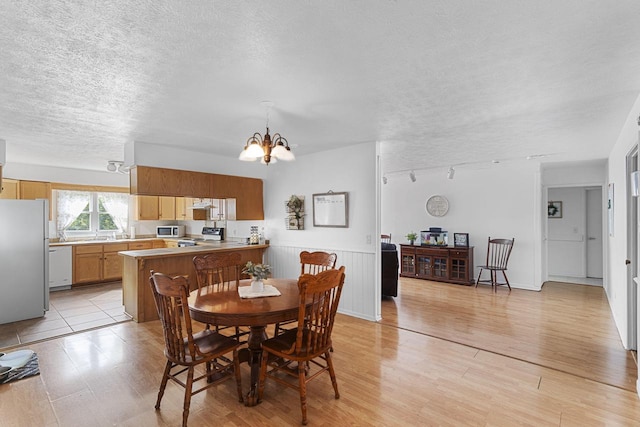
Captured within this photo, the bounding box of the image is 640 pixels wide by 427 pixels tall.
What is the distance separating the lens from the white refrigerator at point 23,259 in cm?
416

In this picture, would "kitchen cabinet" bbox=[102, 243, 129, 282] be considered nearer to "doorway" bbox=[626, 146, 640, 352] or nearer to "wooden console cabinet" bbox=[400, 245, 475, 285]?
"wooden console cabinet" bbox=[400, 245, 475, 285]

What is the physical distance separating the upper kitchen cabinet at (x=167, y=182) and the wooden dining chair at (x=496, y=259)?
516cm

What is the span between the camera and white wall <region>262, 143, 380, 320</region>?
428 cm

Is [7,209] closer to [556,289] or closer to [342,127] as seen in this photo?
[342,127]

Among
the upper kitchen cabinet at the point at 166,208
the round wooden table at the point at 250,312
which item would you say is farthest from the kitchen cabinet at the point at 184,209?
the round wooden table at the point at 250,312

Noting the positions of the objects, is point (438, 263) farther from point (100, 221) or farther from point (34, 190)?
point (34, 190)

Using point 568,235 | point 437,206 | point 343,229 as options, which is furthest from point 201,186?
point 568,235

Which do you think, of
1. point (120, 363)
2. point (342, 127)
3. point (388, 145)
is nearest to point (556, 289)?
A: point (388, 145)

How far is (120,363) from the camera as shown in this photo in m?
2.99

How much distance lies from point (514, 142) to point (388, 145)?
1620 mm

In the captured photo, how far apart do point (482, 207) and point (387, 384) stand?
503cm

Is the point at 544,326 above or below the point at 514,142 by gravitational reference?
below

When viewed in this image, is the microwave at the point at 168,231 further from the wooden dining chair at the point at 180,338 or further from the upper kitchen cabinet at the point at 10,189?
the wooden dining chair at the point at 180,338

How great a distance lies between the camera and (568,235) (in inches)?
272
